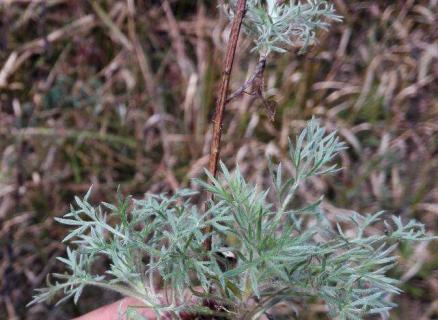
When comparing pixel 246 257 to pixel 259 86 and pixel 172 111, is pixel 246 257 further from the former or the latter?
pixel 172 111

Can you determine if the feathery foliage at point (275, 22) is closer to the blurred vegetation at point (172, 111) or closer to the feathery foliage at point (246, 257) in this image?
the feathery foliage at point (246, 257)

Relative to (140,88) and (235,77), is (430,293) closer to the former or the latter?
(235,77)

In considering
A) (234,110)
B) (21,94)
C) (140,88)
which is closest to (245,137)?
→ (234,110)

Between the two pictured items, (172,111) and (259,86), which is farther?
(172,111)

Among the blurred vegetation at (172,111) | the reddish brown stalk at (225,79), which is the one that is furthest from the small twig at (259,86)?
the blurred vegetation at (172,111)

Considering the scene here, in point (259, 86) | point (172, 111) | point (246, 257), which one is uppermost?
point (259, 86)

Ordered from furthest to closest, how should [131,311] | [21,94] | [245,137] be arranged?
[21,94]
[245,137]
[131,311]

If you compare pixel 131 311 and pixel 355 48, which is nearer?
pixel 131 311

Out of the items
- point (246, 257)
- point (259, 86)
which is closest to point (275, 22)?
point (259, 86)
